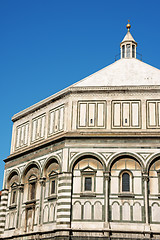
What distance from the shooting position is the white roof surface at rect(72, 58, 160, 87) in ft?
98.1

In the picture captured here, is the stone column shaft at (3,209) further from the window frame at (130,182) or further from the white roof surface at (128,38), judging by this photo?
the white roof surface at (128,38)

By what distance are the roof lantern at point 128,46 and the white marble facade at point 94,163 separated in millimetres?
2930

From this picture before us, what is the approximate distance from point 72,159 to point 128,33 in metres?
14.7

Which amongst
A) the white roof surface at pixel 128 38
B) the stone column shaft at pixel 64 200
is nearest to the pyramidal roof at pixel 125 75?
the white roof surface at pixel 128 38

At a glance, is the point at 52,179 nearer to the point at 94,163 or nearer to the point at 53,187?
the point at 53,187

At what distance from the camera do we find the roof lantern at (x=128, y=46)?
35250mm

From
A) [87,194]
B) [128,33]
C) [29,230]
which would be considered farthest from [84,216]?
[128,33]

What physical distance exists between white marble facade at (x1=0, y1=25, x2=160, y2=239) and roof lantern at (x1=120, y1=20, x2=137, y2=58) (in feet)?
9.61

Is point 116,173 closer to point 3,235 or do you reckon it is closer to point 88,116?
point 88,116

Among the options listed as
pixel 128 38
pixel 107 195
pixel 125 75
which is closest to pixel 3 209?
pixel 107 195

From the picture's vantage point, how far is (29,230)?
29.4 m

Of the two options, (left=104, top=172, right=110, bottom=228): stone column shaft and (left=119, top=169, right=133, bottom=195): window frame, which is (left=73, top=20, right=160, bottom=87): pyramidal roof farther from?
(left=104, top=172, right=110, bottom=228): stone column shaft

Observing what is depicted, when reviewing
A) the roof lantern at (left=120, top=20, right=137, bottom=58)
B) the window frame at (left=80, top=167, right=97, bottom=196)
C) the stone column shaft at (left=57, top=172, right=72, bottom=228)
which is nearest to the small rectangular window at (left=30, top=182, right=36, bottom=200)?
the stone column shaft at (left=57, top=172, right=72, bottom=228)

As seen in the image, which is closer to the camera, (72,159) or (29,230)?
(72,159)
